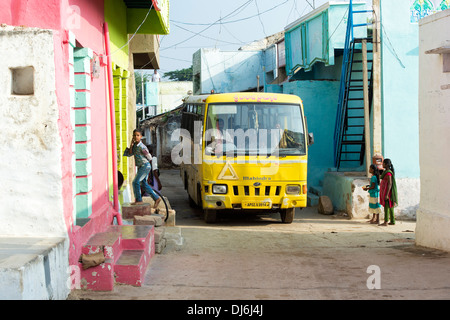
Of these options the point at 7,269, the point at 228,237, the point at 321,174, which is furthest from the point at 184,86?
the point at 7,269

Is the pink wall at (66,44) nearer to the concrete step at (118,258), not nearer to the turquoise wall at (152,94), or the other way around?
the concrete step at (118,258)

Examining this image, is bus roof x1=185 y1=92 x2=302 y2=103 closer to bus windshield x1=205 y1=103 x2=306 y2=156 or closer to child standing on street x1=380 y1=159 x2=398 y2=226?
bus windshield x1=205 y1=103 x2=306 y2=156

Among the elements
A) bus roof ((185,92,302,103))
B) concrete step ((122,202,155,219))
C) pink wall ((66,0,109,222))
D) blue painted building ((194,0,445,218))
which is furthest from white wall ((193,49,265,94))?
pink wall ((66,0,109,222))

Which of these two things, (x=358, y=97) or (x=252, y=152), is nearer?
(x=252, y=152)

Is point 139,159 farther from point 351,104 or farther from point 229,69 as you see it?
point 229,69

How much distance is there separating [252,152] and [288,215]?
1.63 m

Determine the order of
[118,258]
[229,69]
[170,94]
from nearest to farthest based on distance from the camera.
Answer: [118,258] → [229,69] → [170,94]

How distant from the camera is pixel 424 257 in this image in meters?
7.81

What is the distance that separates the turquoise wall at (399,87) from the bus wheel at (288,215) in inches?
111

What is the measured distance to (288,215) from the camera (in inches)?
472

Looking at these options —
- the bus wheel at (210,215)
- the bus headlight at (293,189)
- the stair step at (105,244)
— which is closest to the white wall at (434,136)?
the bus headlight at (293,189)

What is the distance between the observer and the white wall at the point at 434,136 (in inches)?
324

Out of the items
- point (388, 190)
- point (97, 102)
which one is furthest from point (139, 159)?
point (388, 190)

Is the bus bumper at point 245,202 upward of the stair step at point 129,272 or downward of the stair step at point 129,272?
upward
